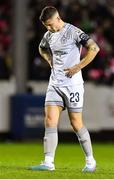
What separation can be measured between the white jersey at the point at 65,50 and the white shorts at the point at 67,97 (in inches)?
2.7

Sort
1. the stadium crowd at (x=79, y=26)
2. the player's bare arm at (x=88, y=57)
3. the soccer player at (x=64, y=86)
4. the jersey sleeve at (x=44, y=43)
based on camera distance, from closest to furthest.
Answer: the player's bare arm at (x=88, y=57)
the soccer player at (x=64, y=86)
the jersey sleeve at (x=44, y=43)
the stadium crowd at (x=79, y=26)

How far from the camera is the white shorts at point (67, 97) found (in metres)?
11.2

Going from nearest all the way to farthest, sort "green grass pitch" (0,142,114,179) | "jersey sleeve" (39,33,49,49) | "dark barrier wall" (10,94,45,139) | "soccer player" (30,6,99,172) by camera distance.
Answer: "green grass pitch" (0,142,114,179) → "soccer player" (30,6,99,172) → "jersey sleeve" (39,33,49,49) → "dark barrier wall" (10,94,45,139)

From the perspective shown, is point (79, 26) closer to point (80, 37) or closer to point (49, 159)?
point (80, 37)

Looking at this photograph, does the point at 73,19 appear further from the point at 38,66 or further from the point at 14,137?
the point at 14,137

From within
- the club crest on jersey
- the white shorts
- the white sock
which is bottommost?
the white sock

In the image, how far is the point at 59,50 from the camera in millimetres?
11180

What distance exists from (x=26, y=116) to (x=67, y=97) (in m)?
9.30

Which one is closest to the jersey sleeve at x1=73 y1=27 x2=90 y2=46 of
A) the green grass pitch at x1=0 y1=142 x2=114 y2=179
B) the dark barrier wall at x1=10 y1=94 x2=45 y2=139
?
the green grass pitch at x1=0 y1=142 x2=114 y2=179

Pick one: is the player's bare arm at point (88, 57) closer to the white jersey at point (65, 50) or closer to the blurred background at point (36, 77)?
the white jersey at point (65, 50)

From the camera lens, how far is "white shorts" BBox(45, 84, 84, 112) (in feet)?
36.6

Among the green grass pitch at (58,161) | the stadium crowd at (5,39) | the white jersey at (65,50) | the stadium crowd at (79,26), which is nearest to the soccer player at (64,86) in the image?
the white jersey at (65,50)

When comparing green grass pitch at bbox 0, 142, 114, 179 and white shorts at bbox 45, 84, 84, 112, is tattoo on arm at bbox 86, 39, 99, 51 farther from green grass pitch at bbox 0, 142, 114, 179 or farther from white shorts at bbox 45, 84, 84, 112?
green grass pitch at bbox 0, 142, 114, 179

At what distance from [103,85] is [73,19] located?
6.67ft
